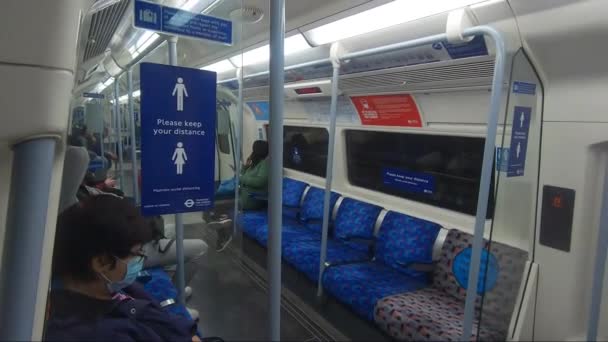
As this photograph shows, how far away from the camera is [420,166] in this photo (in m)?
4.05

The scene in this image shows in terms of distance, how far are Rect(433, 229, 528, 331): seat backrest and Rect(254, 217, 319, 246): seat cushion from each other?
6.26ft

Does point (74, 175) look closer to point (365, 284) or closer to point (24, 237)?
point (24, 237)

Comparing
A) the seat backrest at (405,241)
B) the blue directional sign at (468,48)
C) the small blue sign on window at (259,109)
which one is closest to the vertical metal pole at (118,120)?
the blue directional sign at (468,48)

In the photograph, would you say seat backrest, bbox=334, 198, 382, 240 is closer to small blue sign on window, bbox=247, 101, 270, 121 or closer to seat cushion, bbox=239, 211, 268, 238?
seat cushion, bbox=239, 211, 268, 238

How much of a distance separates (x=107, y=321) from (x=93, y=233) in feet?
1.03

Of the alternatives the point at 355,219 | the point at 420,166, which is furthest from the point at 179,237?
the point at 355,219

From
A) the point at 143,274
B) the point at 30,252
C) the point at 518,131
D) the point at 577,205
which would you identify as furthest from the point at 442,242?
the point at 30,252

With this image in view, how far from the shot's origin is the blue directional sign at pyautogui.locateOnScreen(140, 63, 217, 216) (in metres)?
1.13

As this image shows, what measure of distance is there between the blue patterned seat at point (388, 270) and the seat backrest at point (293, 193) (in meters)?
2.09

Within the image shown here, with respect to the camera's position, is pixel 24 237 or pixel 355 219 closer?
pixel 24 237

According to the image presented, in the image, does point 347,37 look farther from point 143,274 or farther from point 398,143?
point 143,274

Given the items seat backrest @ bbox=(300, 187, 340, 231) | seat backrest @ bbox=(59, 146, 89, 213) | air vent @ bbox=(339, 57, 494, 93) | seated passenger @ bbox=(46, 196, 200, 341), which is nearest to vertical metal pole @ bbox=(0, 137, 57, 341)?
seat backrest @ bbox=(59, 146, 89, 213)

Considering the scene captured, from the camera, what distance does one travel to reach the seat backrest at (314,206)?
207 inches

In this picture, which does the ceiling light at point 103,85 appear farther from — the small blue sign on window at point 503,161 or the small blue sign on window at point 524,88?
the small blue sign on window at point 524,88
